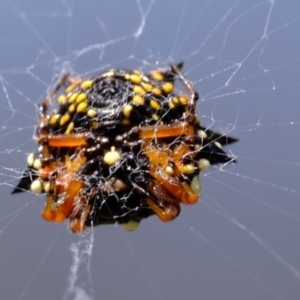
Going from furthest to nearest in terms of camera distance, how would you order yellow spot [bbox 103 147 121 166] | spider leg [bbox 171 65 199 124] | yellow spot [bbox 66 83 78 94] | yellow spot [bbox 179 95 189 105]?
yellow spot [bbox 66 83 78 94]
yellow spot [bbox 179 95 189 105]
spider leg [bbox 171 65 199 124]
yellow spot [bbox 103 147 121 166]

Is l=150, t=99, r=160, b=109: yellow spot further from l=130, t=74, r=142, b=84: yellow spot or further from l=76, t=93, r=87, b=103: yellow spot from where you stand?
l=76, t=93, r=87, b=103: yellow spot

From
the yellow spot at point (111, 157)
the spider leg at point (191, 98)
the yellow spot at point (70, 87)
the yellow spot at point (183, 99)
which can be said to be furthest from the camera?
the yellow spot at point (70, 87)

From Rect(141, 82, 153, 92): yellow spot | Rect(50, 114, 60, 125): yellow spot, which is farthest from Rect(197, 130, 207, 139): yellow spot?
Rect(50, 114, 60, 125): yellow spot

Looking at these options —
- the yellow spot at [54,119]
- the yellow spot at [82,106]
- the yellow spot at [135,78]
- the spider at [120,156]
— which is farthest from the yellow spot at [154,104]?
the yellow spot at [54,119]

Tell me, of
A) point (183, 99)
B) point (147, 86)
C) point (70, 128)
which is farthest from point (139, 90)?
point (70, 128)

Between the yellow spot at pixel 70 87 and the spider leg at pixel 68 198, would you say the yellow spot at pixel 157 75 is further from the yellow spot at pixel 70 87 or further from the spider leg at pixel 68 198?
the spider leg at pixel 68 198

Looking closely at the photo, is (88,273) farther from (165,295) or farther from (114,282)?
(114,282)
